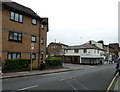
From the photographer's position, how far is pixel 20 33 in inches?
1150

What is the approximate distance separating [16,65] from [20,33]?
5.49 meters

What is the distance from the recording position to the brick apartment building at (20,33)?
2630 centimetres

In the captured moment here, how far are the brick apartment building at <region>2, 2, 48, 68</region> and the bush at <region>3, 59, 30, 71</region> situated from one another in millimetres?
1309

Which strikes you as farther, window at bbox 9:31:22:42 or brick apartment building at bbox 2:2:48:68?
window at bbox 9:31:22:42

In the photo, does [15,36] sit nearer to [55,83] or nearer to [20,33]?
[20,33]

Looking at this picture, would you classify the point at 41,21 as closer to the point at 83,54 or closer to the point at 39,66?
the point at 39,66

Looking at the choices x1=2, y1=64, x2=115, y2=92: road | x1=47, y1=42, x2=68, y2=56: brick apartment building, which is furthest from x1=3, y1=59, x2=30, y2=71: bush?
x1=47, y1=42, x2=68, y2=56: brick apartment building

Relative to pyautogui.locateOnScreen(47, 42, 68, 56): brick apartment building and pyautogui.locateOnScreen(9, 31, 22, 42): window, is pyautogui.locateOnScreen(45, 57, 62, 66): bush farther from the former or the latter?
pyautogui.locateOnScreen(47, 42, 68, 56): brick apartment building

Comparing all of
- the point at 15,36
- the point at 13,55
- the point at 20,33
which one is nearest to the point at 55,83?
the point at 13,55

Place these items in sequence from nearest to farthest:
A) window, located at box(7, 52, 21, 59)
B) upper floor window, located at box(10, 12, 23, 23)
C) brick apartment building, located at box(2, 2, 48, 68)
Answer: brick apartment building, located at box(2, 2, 48, 68) → window, located at box(7, 52, 21, 59) → upper floor window, located at box(10, 12, 23, 23)

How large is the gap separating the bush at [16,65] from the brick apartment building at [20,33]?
4.29ft

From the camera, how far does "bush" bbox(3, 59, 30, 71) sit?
24284 mm

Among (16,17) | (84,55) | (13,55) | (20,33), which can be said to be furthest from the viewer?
(84,55)

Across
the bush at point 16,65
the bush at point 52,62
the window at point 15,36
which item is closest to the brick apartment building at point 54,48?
the bush at point 52,62
